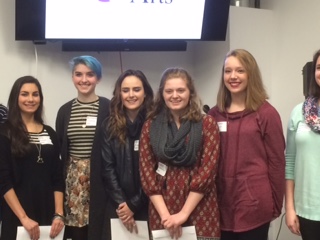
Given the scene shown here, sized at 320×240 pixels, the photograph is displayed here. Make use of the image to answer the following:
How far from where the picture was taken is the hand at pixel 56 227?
7.86ft

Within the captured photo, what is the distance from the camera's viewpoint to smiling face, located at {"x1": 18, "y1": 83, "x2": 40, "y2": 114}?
2.43 m

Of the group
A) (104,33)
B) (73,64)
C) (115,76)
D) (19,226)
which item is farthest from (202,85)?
(19,226)

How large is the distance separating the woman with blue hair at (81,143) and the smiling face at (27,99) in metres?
0.26

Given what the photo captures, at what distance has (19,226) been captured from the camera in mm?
2340

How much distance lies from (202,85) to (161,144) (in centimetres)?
215

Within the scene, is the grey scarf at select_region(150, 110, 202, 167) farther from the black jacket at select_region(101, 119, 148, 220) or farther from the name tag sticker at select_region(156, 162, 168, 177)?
the black jacket at select_region(101, 119, 148, 220)

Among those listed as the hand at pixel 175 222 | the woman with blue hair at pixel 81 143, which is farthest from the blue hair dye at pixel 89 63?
the hand at pixel 175 222

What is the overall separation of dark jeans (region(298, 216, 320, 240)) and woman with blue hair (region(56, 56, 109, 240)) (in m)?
→ 1.16

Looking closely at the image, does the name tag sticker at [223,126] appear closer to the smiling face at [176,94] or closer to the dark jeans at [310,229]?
the smiling face at [176,94]

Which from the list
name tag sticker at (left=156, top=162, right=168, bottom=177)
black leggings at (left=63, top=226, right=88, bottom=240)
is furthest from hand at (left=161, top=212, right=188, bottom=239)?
black leggings at (left=63, top=226, right=88, bottom=240)

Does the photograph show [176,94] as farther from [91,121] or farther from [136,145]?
[91,121]

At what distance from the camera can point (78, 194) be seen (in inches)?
102

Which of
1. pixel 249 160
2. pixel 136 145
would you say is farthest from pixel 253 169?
pixel 136 145

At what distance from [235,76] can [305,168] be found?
0.56m
